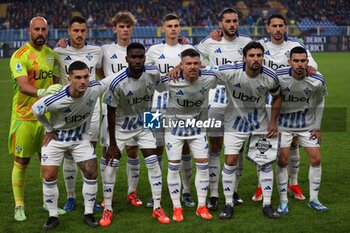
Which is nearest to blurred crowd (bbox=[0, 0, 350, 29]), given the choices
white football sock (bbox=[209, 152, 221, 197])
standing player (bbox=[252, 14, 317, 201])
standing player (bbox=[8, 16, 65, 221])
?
standing player (bbox=[252, 14, 317, 201])

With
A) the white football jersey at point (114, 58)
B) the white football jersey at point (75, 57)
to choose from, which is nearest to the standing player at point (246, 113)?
the white football jersey at point (114, 58)

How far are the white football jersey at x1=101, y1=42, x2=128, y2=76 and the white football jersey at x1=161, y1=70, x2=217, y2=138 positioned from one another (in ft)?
3.02

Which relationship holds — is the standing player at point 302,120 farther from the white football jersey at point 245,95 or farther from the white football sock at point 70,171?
the white football sock at point 70,171

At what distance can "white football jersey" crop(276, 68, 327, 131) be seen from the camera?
7.11 meters

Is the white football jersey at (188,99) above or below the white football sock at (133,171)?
above

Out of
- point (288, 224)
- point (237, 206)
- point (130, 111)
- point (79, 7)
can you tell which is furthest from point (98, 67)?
point (79, 7)

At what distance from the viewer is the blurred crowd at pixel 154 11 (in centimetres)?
4209

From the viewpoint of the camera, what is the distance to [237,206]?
756cm

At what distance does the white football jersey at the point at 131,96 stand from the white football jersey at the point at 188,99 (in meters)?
0.25

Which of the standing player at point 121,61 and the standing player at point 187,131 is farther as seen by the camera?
the standing player at point 121,61

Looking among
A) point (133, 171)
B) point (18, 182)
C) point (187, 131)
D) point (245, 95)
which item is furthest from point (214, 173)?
point (18, 182)

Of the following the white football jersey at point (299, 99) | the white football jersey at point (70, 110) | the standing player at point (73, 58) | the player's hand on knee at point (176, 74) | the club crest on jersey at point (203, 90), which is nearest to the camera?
the white football jersey at point (70, 110)

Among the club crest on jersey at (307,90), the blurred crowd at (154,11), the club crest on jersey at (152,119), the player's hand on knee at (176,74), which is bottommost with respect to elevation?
the club crest on jersey at (152,119)

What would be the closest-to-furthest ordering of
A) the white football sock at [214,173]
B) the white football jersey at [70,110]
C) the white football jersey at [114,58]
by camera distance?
1. the white football jersey at [70,110]
2. the white football sock at [214,173]
3. the white football jersey at [114,58]
